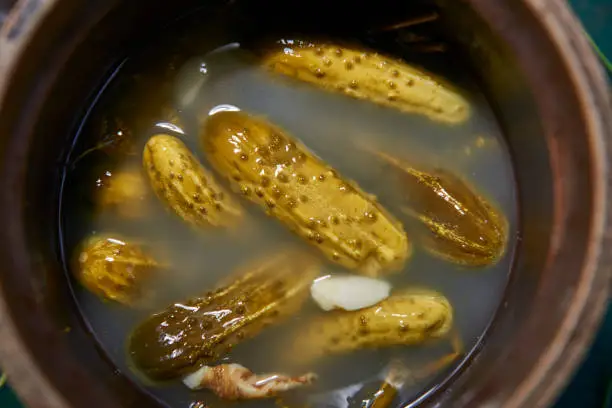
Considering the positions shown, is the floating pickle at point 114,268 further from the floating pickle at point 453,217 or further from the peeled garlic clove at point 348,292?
the floating pickle at point 453,217

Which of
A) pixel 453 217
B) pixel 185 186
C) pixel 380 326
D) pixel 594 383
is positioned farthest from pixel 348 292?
pixel 594 383

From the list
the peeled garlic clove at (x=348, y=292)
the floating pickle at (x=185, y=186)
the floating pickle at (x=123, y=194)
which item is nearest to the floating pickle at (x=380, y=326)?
the peeled garlic clove at (x=348, y=292)

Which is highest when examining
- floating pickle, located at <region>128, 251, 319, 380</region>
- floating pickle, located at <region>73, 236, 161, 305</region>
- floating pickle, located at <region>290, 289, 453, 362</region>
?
floating pickle, located at <region>73, 236, 161, 305</region>

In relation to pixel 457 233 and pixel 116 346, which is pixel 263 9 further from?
pixel 116 346

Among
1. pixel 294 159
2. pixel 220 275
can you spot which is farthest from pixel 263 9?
pixel 220 275

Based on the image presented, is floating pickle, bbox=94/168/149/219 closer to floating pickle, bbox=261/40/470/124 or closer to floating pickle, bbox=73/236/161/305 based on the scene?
floating pickle, bbox=73/236/161/305

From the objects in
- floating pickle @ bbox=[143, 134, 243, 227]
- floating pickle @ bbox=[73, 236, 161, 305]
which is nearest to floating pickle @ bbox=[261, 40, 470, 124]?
floating pickle @ bbox=[143, 134, 243, 227]
